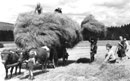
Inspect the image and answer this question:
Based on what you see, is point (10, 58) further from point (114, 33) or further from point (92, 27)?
point (114, 33)

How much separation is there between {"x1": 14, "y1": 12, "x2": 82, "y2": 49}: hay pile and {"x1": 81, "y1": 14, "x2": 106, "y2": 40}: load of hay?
2.81ft

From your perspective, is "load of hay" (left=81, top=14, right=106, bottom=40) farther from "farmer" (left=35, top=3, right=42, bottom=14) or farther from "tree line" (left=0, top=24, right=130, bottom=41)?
"tree line" (left=0, top=24, right=130, bottom=41)

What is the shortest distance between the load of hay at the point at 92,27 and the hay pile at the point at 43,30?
0.86m

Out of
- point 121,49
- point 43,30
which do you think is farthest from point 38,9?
point 121,49

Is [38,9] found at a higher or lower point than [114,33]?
higher

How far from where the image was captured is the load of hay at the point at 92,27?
42.1 ft

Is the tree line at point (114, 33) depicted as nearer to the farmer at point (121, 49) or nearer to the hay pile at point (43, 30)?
the farmer at point (121, 49)

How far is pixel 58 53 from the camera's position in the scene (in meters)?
13.9

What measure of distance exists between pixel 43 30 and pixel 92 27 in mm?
3027

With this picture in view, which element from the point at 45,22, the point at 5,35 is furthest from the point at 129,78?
the point at 5,35

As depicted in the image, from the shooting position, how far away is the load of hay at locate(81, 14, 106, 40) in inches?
506

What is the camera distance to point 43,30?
40.6 ft

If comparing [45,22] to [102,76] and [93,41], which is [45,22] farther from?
[102,76]

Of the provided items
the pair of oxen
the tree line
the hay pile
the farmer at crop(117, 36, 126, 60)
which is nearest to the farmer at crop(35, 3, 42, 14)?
the hay pile
